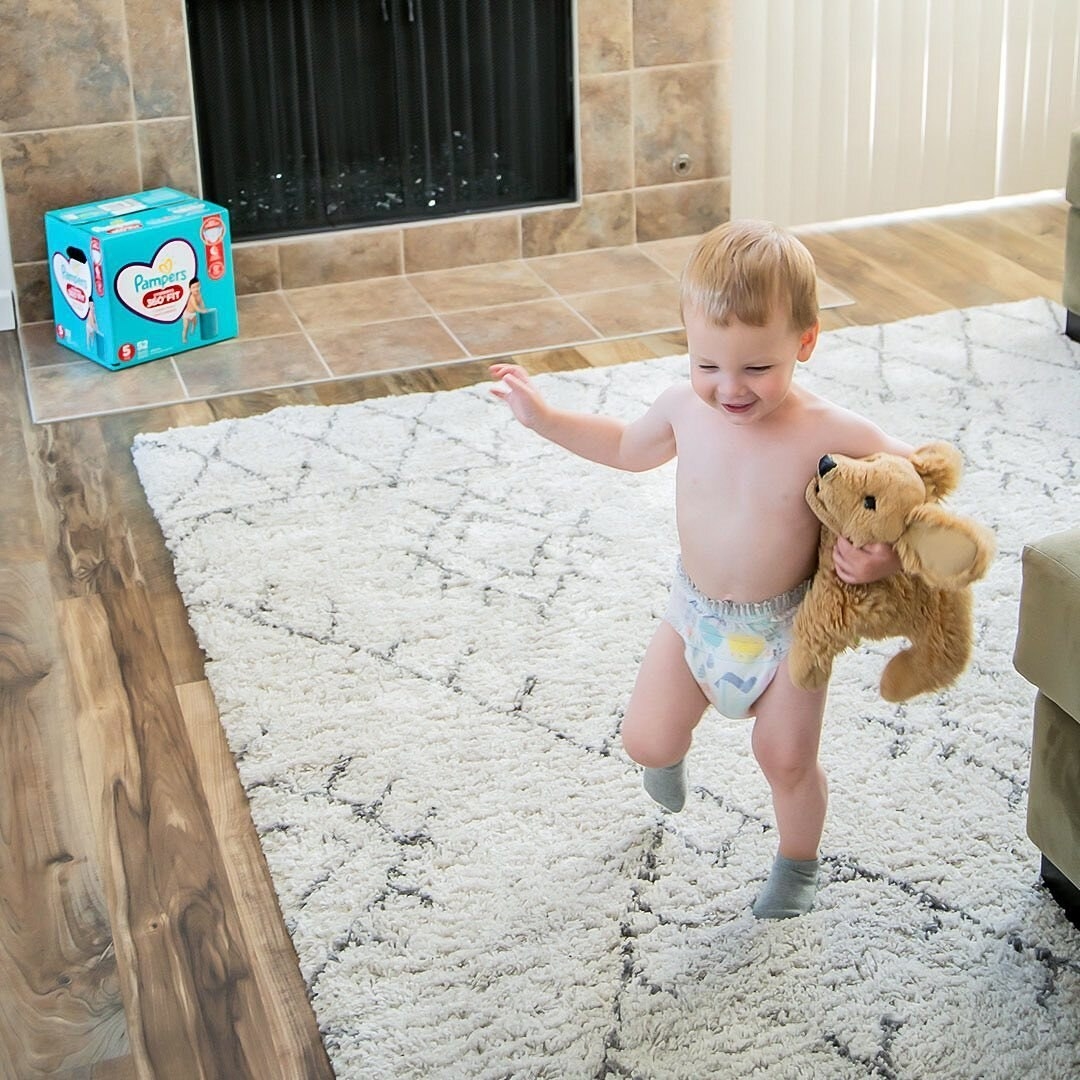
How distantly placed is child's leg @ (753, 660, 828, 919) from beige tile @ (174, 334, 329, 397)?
194 cm

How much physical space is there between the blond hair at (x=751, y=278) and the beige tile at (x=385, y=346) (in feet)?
6.67

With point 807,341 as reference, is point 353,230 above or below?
below

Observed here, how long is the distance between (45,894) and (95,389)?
1710mm

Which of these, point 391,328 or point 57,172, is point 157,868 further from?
point 57,172

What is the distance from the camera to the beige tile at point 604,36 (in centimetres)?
394

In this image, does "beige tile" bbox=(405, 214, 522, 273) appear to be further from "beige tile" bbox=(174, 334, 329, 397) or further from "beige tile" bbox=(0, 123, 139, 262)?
"beige tile" bbox=(0, 123, 139, 262)

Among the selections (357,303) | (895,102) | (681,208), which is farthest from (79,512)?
(895,102)

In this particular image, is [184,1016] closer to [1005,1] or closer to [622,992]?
[622,992]

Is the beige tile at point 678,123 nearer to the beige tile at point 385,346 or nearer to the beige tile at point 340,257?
the beige tile at point 340,257

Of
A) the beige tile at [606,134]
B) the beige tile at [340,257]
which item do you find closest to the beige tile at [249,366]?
the beige tile at [340,257]

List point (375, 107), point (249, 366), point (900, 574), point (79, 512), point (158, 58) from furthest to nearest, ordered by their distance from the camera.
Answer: point (375, 107)
point (158, 58)
point (249, 366)
point (79, 512)
point (900, 574)

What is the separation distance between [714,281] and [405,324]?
230 cm

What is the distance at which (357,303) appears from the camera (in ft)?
12.8

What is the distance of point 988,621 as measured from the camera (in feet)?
8.00
